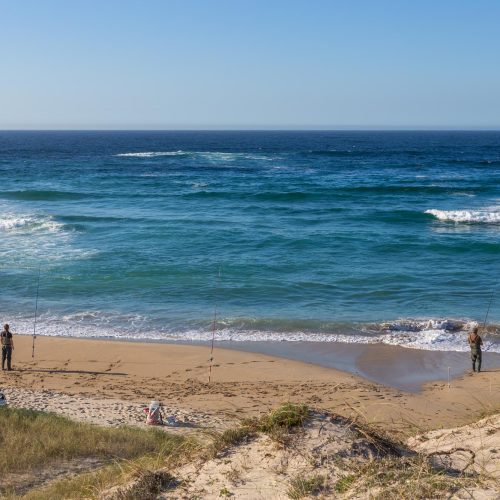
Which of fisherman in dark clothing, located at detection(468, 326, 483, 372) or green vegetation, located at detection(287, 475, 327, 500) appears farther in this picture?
fisherman in dark clothing, located at detection(468, 326, 483, 372)

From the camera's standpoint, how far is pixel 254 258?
84.1 feet

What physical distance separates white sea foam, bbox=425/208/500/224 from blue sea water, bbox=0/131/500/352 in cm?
12

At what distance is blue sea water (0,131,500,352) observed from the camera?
18.7m

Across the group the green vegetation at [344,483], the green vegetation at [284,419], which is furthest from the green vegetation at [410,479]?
the green vegetation at [284,419]

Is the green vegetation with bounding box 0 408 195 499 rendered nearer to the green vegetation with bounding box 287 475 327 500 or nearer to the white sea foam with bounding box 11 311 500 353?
the green vegetation with bounding box 287 475 327 500

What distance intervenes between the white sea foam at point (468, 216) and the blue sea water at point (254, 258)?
0.38ft

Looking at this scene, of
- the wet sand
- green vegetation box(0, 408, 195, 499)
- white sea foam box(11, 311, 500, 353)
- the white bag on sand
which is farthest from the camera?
white sea foam box(11, 311, 500, 353)

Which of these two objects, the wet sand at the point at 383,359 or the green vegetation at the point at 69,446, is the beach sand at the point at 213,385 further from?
the green vegetation at the point at 69,446

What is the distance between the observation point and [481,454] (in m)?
6.87

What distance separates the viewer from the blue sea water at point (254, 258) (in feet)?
61.5

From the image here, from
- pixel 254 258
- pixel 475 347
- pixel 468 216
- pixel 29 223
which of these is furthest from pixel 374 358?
pixel 29 223

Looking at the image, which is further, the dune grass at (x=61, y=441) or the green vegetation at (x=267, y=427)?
the dune grass at (x=61, y=441)

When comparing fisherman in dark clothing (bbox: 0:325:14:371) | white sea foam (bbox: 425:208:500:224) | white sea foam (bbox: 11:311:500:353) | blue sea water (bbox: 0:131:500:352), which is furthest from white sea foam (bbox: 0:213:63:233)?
white sea foam (bbox: 425:208:500:224)

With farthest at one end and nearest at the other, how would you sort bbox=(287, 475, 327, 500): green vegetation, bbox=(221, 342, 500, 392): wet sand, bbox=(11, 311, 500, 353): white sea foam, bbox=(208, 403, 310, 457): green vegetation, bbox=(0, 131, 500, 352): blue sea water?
bbox=(0, 131, 500, 352): blue sea water → bbox=(11, 311, 500, 353): white sea foam → bbox=(221, 342, 500, 392): wet sand → bbox=(208, 403, 310, 457): green vegetation → bbox=(287, 475, 327, 500): green vegetation
